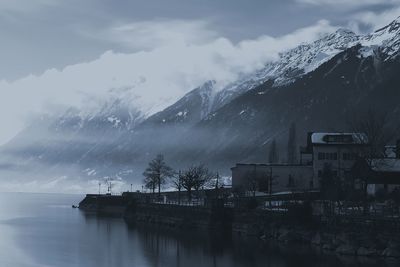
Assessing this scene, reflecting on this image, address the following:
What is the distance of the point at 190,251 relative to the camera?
90188 millimetres

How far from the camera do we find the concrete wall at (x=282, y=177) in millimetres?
145875

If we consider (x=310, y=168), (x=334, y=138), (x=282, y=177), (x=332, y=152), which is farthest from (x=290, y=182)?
(x=334, y=138)

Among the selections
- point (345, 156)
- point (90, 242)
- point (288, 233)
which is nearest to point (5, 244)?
point (90, 242)

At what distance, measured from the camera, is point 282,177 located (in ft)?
487

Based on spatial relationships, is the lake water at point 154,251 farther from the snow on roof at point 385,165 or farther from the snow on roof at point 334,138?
the snow on roof at point 334,138

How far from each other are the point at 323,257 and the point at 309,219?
39.8ft

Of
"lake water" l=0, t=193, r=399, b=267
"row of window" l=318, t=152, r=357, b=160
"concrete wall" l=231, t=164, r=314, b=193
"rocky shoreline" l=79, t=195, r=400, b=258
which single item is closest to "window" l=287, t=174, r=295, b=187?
"concrete wall" l=231, t=164, r=314, b=193

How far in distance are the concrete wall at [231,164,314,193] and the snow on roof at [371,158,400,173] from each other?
28293 millimetres

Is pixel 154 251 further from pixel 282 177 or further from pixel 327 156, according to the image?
pixel 282 177

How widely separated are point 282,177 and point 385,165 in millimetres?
37149

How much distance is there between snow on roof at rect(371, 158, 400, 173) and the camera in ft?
366

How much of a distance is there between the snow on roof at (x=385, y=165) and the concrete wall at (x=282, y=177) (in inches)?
1114

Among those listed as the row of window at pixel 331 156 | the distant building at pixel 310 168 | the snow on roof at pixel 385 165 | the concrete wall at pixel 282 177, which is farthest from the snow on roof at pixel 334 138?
the snow on roof at pixel 385 165

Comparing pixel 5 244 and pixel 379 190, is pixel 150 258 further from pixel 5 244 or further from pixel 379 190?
pixel 379 190
